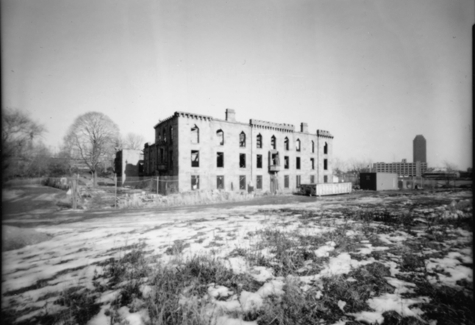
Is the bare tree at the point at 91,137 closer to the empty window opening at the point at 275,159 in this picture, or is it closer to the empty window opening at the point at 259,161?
the empty window opening at the point at 259,161

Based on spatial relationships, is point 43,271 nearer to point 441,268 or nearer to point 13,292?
point 13,292

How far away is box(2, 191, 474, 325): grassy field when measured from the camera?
2.86m

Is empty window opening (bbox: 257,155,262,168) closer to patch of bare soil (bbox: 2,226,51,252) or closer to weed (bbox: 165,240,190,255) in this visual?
weed (bbox: 165,240,190,255)

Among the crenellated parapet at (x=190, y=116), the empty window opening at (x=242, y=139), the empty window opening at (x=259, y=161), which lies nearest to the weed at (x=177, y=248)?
the crenellated parapet at (x=190, y=116)

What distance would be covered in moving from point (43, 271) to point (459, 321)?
23.9ft

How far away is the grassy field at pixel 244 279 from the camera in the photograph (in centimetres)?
286

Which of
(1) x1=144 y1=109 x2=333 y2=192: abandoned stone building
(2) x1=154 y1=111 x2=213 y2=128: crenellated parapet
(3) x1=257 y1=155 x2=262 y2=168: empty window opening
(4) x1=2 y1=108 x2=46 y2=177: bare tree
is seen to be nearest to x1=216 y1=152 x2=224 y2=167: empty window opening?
(1) x1=144 y1=109 x2=333 y2=192: abandoned stone building

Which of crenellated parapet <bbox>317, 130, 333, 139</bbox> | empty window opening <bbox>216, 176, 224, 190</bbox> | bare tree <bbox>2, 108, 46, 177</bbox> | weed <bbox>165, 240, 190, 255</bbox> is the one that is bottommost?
weed <bbox>165, 240, 190, 255</bbox>

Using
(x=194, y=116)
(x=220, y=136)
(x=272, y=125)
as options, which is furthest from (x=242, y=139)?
(x=194, y=116)

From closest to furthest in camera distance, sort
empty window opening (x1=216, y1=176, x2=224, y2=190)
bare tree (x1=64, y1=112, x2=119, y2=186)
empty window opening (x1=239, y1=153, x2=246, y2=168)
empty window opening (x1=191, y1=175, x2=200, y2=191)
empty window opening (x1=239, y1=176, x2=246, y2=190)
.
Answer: empty window opening (x1=191, y1=175, x2=200, y2=191), empty window opening (x1=216, y1=176, x2=224, y2=190), empty window opening (x1=239, y1=176, x2=246, y2=190), empty window opening (x1=239, y1=153, x2=246, y2=168), bare tree (x1=64, y1=112, x2=119, y2=186)

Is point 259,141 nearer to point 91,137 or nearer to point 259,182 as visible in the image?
point 259,182

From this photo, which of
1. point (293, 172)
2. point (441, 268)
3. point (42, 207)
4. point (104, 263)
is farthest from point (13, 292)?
point (293, 172)

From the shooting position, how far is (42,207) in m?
13.1

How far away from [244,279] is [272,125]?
27.3m
